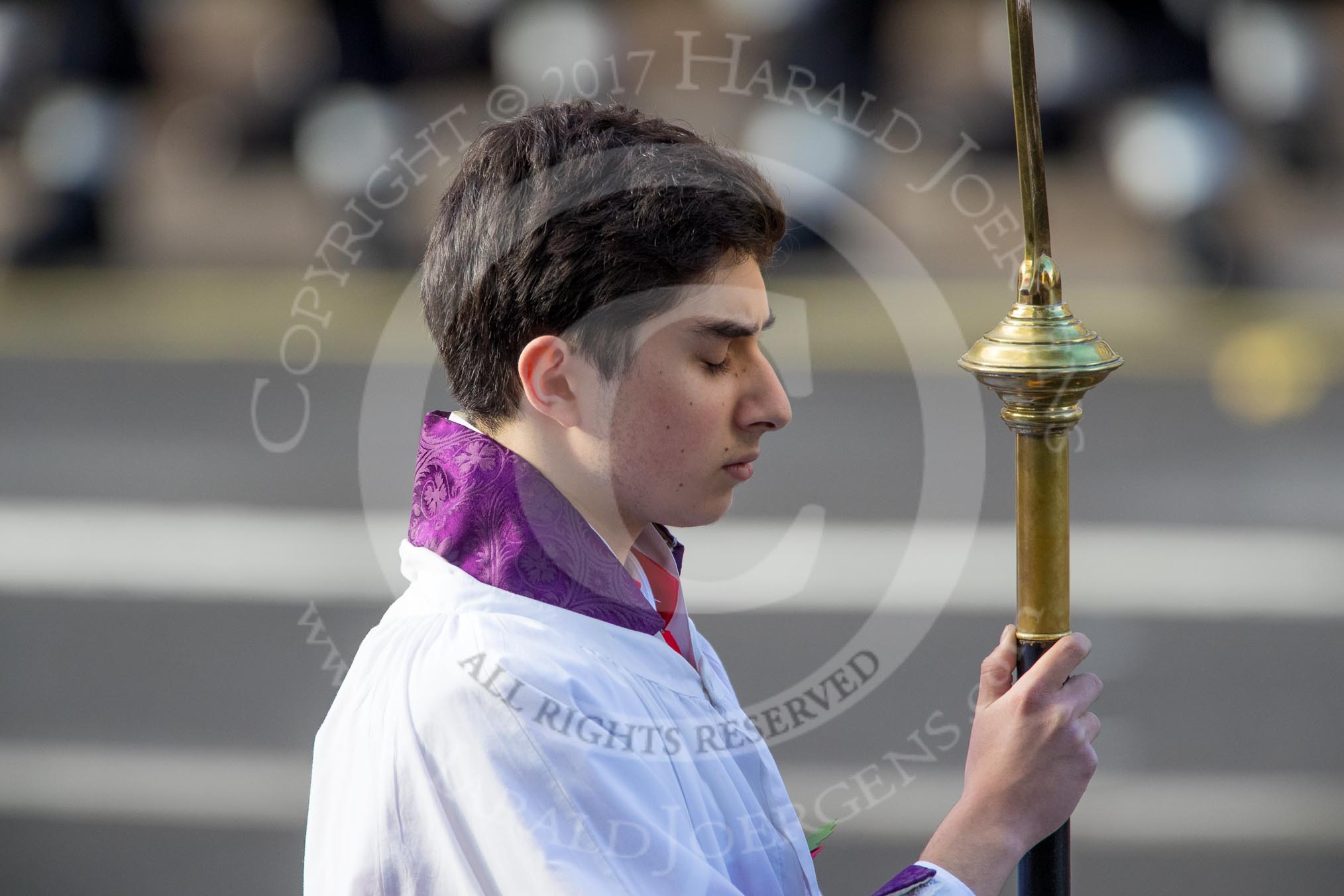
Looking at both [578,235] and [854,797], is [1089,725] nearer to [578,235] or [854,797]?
[578,235]

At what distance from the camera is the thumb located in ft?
4.69

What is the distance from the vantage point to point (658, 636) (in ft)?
5.02

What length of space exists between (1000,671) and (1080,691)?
0.08m

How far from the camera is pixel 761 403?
1.44 m

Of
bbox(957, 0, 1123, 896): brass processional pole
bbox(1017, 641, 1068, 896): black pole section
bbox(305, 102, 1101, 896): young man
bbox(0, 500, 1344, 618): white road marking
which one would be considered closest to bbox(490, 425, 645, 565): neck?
bbox(305, 102, 1101, 896): young man

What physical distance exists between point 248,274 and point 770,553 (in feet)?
22.6

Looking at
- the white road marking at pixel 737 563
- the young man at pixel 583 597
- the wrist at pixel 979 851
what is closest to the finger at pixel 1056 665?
the young man at pixel 583 597

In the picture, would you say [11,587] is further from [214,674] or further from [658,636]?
[658,636]

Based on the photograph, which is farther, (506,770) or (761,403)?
(761,403)

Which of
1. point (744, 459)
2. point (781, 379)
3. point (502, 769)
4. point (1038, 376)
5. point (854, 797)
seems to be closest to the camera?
point (502, 769)

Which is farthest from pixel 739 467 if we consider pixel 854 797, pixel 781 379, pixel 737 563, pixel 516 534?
pixel 737 563

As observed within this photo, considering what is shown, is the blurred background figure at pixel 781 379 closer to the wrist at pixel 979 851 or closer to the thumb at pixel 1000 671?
the thumb at pixel 1000 671

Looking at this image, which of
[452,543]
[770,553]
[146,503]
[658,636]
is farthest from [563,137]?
[146,503]

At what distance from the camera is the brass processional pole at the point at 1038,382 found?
4.51 ft
